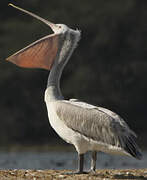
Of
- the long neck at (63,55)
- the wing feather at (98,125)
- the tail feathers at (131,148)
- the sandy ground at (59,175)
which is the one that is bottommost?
the sandy ground at (59,175)

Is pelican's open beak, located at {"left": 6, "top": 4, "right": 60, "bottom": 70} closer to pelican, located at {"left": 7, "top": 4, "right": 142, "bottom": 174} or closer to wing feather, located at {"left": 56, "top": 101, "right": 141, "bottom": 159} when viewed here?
pelican, located at {"left": 7, "top": 4, "right": 142, "bottom": 174}

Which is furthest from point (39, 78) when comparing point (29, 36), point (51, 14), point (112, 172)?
point (112, 172)

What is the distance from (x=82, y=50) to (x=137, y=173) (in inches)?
1261

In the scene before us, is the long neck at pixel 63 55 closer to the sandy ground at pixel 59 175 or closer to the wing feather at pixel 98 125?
the wing feather at pixel 98 125

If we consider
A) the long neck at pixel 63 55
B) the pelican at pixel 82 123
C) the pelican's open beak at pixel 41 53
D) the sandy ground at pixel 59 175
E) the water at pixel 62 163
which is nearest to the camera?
the sandy ground at pixel 59 175

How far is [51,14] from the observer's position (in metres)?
45.0

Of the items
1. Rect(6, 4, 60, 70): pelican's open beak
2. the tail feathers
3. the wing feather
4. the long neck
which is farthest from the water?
the tail feathers

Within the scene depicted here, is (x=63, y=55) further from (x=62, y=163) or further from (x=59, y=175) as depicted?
(x=62, y=163)

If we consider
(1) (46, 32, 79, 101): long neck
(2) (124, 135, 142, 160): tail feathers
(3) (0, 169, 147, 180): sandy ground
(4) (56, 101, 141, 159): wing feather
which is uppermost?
(1) (46, 32, 79, 101): long neck

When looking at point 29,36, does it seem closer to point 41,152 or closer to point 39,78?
point 39,78

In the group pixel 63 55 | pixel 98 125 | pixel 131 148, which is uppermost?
pixel 63 55

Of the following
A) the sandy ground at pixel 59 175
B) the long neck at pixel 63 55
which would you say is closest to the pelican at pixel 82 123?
the long neck at pixel 63 55

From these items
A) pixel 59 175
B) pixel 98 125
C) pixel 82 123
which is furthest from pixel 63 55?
pixel 59 175

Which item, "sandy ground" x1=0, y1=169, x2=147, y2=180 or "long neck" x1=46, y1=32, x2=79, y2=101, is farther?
"long neck" x1=46, y1=32, x2=79, y2=101
